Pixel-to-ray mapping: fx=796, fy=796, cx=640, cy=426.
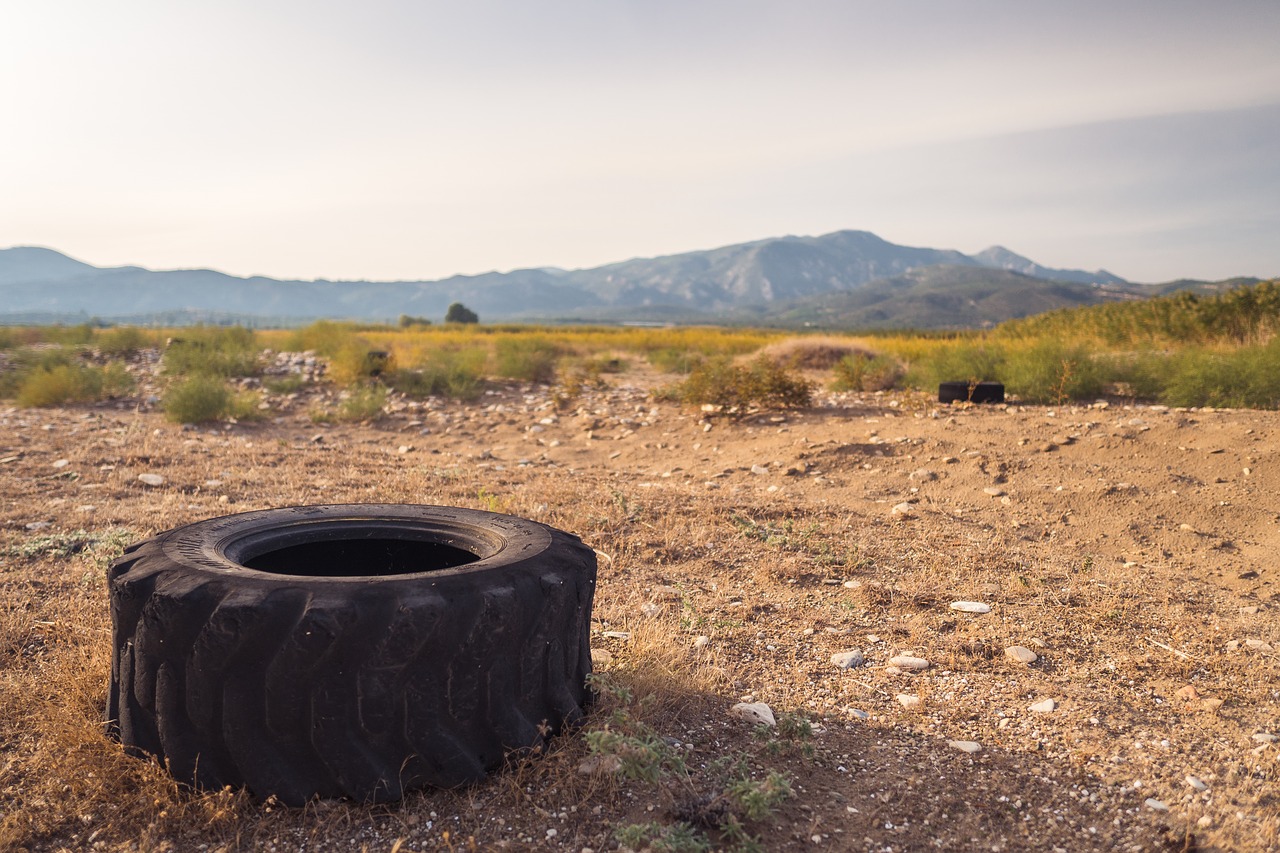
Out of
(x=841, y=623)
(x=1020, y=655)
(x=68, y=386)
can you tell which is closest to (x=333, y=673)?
(x=841, y=623)

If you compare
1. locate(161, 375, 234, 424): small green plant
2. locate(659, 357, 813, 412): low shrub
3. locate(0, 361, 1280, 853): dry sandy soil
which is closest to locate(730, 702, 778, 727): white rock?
locate(0, 361, 1280, 853): dry sandy soil

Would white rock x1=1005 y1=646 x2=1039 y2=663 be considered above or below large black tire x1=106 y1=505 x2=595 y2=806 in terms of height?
below

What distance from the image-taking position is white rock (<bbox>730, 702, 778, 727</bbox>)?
2.55m

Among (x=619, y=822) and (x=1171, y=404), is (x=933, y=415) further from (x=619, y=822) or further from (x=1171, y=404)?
(x=619, y=822)

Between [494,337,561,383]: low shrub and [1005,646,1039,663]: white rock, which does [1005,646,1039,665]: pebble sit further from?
[494,337,561,383]: low shrub

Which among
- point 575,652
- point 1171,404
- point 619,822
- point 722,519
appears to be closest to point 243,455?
point 722,519

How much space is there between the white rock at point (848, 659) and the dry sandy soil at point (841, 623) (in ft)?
0.22

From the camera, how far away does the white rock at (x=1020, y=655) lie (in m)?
3.06

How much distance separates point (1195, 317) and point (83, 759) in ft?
46.9

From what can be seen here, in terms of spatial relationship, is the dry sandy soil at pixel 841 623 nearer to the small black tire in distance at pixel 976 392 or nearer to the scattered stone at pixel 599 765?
the scattered stone at pixel 599 765

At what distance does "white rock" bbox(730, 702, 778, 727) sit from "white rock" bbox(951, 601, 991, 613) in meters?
1.39

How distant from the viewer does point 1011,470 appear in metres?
6.00

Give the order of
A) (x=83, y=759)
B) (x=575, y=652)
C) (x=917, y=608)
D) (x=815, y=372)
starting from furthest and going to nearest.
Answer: (x=815, y=372) → (x=917, y=608) → (x=575, y=652) → (x=83, y=759)

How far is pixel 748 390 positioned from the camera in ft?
28.8
